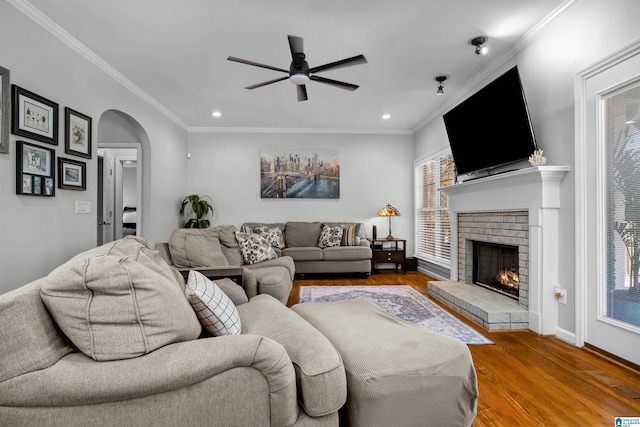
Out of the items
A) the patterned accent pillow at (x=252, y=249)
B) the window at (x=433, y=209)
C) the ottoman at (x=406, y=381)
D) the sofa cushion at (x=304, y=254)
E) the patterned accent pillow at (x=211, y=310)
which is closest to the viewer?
the ottoman at (x=406, y=381)

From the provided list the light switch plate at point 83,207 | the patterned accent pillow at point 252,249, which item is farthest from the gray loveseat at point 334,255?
the light switch plate at point 83,207

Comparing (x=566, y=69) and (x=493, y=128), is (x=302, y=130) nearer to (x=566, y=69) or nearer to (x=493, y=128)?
(x=493, y=128)

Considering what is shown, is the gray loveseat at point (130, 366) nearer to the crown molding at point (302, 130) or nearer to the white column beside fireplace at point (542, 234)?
the white column beside fireplace at point (542, 234)

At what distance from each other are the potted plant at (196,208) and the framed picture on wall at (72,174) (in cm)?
246

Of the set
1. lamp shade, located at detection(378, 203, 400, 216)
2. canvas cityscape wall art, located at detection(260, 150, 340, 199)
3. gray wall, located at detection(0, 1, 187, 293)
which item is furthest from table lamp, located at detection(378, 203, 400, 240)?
gray wall, located at detection(0, 1, 187, 293)

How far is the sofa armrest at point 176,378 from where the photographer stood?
3.23 feet

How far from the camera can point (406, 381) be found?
1293 millimetres

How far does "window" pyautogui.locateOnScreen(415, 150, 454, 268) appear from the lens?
5191mm

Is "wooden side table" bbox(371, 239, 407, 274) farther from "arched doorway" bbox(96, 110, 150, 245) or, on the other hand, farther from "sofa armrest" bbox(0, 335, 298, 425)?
"sofa armrest" bbox(0, 335, 298, 425)

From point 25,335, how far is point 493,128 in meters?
3.75

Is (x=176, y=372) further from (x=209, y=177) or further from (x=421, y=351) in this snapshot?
(x=209, y=177)

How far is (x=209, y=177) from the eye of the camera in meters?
6.35

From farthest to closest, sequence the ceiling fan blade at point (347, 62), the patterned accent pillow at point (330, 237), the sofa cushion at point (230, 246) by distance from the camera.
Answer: the patterned accent pillow at point (330, 237)
the sofa cushion at point (230, 246)
the ceiling fan blade at point (347, 62)

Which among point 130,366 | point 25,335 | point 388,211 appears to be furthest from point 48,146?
point 388,211
